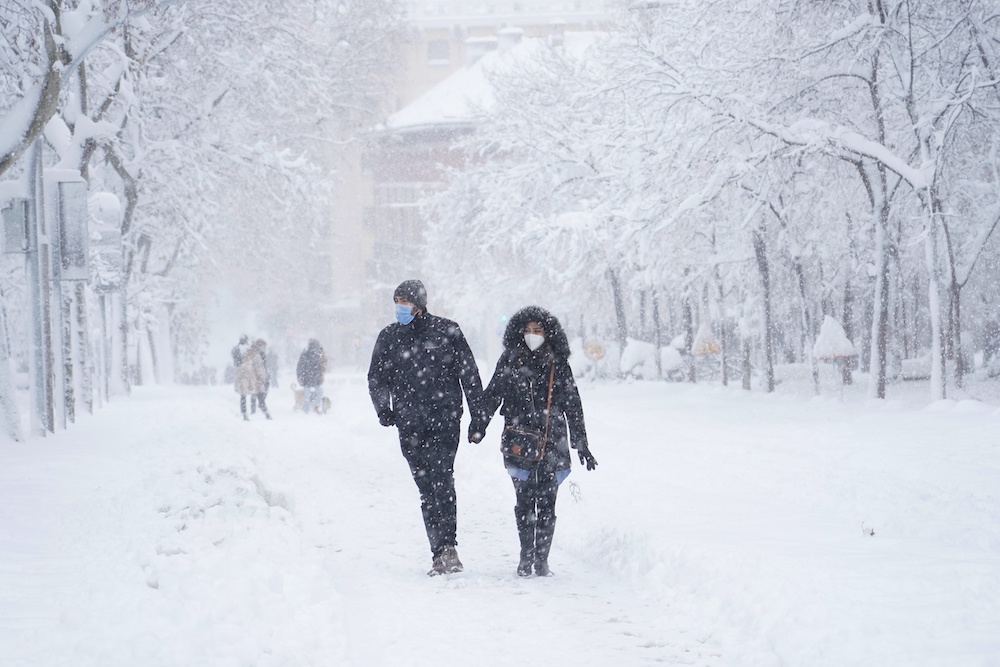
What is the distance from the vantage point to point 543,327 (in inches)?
297

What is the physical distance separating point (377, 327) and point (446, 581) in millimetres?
65079

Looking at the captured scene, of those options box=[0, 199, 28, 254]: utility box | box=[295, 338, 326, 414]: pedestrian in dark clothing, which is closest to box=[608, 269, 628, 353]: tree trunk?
box=[295, 338, 326, 414]: pedestrian in dark clothing

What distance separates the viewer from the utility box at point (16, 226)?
14516 mm

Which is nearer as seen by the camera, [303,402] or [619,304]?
[303,402]

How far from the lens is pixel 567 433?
7.74m

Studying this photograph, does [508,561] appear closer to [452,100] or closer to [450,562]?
[450,562]

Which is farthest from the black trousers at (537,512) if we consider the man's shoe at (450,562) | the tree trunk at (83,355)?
the tree trunk at (83,355)

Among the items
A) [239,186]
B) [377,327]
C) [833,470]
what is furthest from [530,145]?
[377,327]

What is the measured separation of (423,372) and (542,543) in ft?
4.85

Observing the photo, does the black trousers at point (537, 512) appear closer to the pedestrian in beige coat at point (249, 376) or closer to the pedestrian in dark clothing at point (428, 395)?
the pedestrian in dark clothing at point (428, 395)

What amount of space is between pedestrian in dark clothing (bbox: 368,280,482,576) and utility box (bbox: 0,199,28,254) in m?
8.92

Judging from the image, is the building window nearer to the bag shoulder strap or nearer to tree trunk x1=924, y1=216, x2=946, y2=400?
tree trunk x1=924, y1=216, x2=946, y2=400

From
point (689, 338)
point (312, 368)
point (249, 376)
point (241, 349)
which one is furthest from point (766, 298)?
point (241, 349)

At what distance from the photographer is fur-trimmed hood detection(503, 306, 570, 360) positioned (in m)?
7.55
